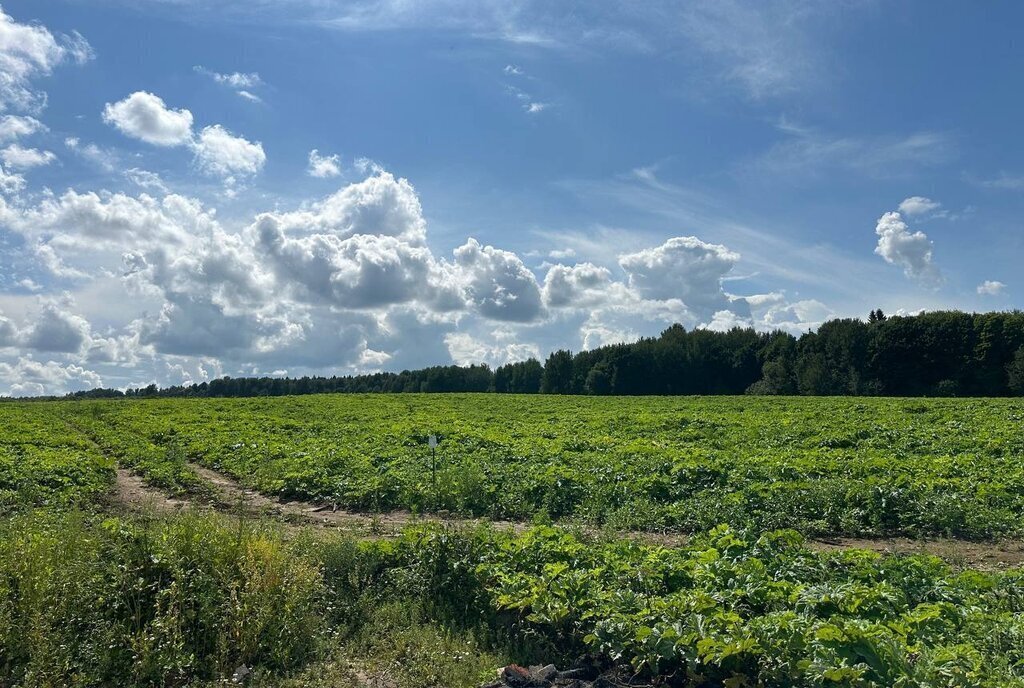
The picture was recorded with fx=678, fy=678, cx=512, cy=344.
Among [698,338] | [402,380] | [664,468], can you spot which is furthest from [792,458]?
[402,380]

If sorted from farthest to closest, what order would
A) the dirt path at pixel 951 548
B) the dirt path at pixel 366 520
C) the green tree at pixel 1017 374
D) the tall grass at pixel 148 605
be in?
the green tree at pixel 1017 374 → the dirt path at pixel 366 520 → the dirt path at pixel 951 548 → the tall grass at pixel 148 605

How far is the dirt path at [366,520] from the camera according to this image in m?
10.7

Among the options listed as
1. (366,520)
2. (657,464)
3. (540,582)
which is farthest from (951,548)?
(366,520)

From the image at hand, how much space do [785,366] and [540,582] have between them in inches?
3648

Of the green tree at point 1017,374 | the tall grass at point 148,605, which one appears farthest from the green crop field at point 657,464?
the green tree at point 1017,374

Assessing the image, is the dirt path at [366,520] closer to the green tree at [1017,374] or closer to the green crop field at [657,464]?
the green crop field at [657,464]

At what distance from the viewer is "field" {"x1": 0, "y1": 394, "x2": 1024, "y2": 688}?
5387 mm

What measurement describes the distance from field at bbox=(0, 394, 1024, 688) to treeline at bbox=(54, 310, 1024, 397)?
70.4 metres

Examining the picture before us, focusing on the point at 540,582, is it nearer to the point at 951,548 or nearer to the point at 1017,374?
the point at 951,548

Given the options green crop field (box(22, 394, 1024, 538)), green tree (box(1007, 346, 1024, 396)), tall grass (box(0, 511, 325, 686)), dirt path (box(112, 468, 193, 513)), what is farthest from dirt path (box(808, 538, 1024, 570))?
green tree (box(1007, 346, 1024, 396))

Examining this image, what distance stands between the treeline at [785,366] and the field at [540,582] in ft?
231

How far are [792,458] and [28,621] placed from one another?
15810 millimetres

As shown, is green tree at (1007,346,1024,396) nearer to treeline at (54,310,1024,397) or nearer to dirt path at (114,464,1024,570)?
treeline at (54,310,1024,397)

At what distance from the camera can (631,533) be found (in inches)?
475
